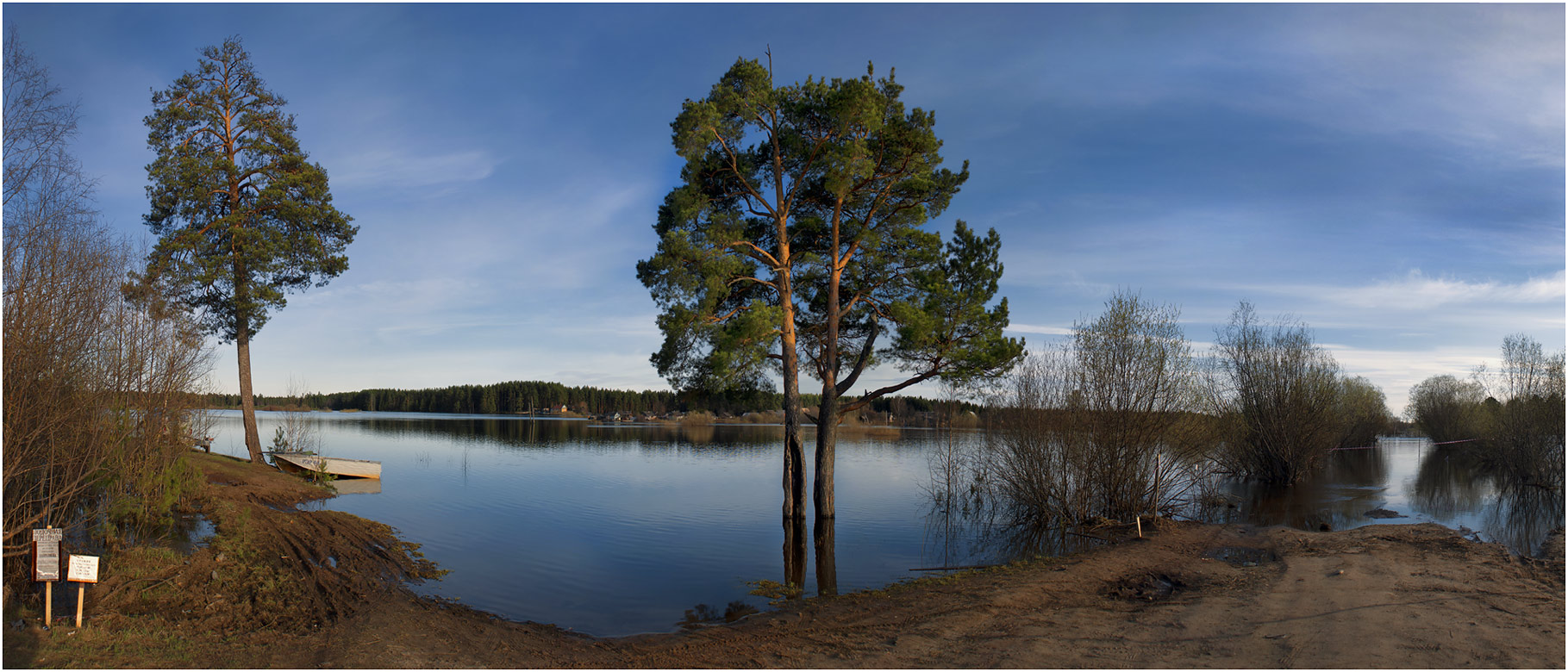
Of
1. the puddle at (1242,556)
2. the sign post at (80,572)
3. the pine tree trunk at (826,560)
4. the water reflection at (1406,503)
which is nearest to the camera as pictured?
the sign post at (80,572)

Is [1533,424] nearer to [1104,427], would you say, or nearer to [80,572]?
[1104,427]

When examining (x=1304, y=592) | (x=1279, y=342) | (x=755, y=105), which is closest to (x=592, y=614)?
(x=1304, y=592)

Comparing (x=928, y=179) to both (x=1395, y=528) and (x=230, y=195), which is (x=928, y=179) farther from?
(x=230, y=195)

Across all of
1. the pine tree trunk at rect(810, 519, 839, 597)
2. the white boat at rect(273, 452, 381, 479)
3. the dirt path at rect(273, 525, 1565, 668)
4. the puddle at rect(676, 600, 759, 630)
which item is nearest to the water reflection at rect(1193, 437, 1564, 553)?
the dirt path at rect(273, 525, 1565, 668)

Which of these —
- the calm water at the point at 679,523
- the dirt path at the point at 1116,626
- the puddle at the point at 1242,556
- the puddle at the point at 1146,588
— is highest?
the dirt path at the point at 1116,626

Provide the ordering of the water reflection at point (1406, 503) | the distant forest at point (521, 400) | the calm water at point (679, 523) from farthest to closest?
the distant forest at point (521, 400)
the water reflection at point (1406, 503)
the calm water at point (679, 523)

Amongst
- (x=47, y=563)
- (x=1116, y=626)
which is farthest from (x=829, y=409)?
(x=47, y=563)

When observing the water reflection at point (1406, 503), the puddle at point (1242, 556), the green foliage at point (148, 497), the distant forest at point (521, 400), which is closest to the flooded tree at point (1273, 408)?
the water reflection at point (1406, 503)

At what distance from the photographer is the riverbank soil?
21.9 ft

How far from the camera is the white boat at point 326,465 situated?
22.9m

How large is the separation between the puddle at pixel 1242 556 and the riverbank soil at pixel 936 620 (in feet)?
0.45

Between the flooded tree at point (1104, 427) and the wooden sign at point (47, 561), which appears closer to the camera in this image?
Answer: the wooden sign at point (47, 561)

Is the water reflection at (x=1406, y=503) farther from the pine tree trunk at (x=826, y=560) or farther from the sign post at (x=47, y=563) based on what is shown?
the sign post at (x=47, y=563)

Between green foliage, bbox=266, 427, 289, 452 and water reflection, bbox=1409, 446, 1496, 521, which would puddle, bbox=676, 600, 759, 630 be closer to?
water reflection, bbox=1409, 446, 1496, 521
